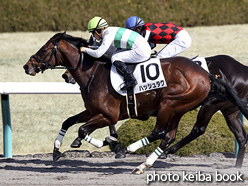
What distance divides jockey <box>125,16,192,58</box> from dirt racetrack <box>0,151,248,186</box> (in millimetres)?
1347

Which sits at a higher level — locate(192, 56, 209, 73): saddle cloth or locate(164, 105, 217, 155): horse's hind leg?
locate(192, 56, 209, 73): saddle cloth

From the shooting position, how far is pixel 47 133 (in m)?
8.73

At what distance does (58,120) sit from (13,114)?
96 centimetres

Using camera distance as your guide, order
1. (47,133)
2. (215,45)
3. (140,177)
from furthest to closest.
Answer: (215,45), (47,133), (140,177)

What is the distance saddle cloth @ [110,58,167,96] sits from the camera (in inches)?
221

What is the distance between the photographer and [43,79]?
11.9 meters

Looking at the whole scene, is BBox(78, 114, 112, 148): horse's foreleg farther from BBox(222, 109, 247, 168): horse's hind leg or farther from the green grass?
BBox(222, 109, 247, 168): horse's hind leg

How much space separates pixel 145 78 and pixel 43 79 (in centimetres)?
653

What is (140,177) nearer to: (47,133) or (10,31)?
(47,133)

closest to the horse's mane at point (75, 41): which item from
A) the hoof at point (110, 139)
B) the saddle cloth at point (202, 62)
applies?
the hoof at point (110, 139)

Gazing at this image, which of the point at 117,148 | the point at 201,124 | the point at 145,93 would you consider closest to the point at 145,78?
the point at 145,93

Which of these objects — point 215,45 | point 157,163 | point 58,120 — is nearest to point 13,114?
point 58,120

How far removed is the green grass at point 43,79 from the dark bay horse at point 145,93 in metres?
0.39

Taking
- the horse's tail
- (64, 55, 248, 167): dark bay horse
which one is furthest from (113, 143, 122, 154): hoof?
the horse's tail
